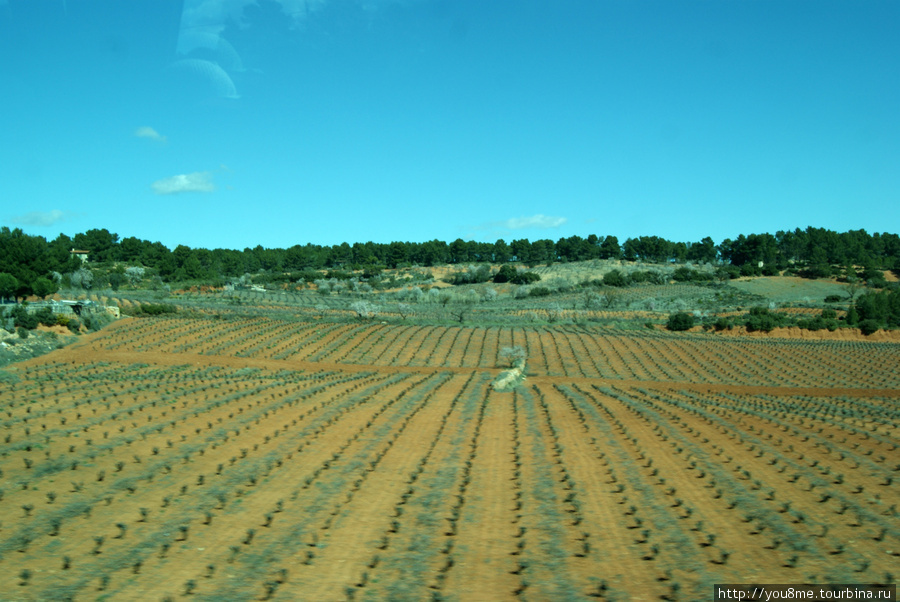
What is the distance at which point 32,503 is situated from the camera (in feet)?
30.6

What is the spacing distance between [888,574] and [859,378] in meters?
28.4

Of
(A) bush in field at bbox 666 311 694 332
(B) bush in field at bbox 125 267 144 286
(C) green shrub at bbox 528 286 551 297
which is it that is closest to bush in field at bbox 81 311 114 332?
(A) bush in field at bbox 666 311 694 332

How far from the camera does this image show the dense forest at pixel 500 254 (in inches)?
3743

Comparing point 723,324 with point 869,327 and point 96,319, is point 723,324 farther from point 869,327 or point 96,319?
point 96,319

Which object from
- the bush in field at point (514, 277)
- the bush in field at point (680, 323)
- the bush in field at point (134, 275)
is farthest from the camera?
the bush in field at point (514, 277)

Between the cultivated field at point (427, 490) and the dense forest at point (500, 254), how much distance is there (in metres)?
67.7

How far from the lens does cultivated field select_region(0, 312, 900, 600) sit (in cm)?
712

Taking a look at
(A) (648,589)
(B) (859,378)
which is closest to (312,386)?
(A) (648,589)

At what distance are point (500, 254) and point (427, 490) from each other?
125069 millimetres

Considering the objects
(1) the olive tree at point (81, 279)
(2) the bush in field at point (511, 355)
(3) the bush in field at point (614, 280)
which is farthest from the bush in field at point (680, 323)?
(1) the olive tree at point (81, 279)

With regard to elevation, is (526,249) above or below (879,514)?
above

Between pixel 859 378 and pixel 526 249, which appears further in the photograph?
pixel 526 249

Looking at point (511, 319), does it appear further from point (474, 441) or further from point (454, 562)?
point (454, 562)

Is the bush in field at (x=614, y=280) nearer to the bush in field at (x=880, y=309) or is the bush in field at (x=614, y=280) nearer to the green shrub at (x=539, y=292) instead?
the green shrub at (x=539, y=292)
